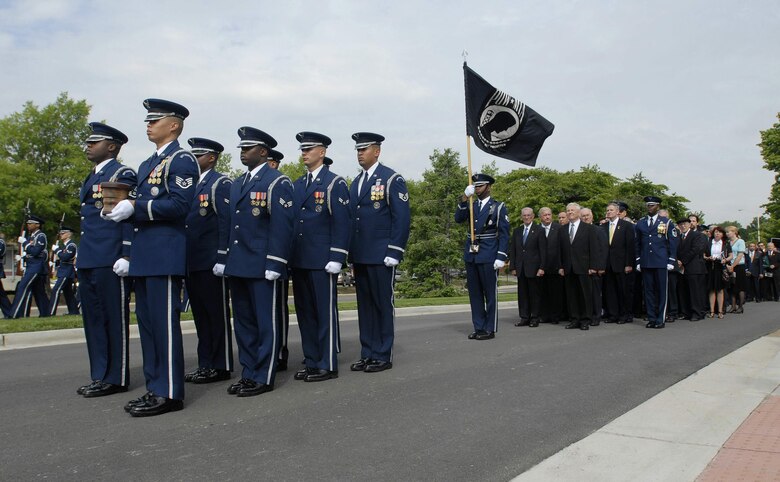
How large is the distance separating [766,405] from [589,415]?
147 centimetres

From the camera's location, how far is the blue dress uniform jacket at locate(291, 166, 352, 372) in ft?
20.0

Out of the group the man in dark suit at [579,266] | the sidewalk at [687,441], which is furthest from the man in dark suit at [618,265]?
the sidewalk at [687,441]

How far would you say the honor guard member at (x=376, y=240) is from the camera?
21.4 ft

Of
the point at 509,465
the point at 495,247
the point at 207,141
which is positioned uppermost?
the point at 207,141

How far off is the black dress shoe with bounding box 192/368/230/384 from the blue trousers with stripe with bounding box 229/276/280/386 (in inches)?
26.3

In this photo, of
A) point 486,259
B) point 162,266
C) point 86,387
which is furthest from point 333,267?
point 486,259

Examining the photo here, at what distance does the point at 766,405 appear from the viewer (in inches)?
194

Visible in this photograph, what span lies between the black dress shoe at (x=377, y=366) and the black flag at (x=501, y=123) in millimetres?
4972

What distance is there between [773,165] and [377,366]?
2013 inches

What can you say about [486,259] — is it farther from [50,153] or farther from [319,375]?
[50,153]

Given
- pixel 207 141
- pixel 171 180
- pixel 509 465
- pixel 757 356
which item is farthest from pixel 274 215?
pixel 757 356

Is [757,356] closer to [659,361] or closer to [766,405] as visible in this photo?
[659,361]

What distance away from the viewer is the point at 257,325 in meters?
5.74

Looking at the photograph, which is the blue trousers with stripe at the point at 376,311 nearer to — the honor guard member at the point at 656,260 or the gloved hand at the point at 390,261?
the gloved hand at the point at 390,261
